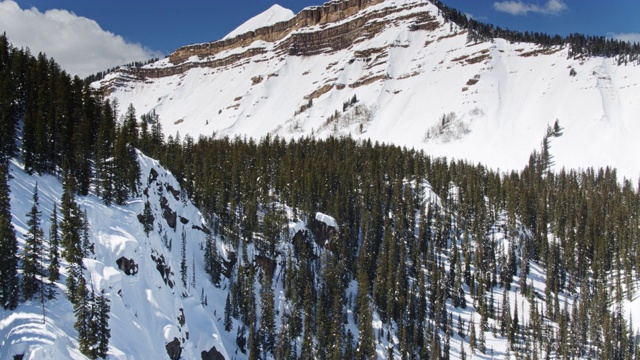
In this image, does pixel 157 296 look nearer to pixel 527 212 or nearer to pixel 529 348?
pixel 529 348

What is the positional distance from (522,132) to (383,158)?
234 ft

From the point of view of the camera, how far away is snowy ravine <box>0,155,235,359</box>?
36.9m

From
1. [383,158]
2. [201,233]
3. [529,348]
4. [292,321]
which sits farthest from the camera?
[383,158]

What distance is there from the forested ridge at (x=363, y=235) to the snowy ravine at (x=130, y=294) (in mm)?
1775

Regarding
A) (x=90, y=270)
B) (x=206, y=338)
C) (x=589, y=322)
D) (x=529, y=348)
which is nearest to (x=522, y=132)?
(x=589, y=322)

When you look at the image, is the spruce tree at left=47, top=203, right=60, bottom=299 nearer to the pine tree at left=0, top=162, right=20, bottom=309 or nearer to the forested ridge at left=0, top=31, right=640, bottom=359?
the forested ridge at left=0, top=31, right=640, bottom=359

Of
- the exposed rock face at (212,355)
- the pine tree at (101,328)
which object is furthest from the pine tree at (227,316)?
the pine tree at (101,328)

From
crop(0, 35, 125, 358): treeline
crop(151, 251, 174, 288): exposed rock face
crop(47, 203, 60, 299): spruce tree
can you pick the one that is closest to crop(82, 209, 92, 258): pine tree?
crop(0, 35, 125, 358): treeline

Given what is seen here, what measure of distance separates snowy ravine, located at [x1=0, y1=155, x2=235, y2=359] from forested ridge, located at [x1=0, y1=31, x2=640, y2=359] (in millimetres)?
1775

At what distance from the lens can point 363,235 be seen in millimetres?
108062

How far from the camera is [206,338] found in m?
58.8

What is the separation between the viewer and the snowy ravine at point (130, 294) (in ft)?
121

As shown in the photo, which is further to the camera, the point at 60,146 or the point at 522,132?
the point at 522,132

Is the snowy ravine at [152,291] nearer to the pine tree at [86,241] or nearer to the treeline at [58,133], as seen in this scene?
the pine tree at [86,241]
